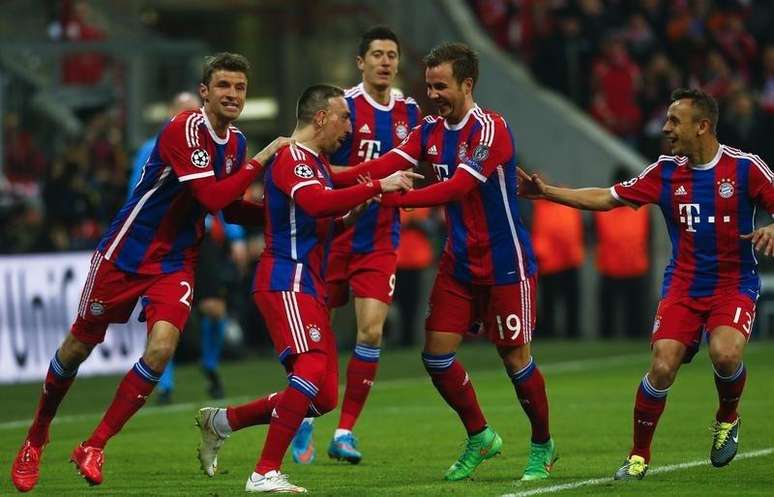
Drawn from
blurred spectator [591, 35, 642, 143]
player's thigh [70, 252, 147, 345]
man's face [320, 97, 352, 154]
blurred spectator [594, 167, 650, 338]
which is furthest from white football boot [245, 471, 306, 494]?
blurred spectator [591, 35, 642, 143]

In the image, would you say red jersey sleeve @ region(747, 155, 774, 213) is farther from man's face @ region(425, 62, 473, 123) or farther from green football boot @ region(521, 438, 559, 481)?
green football boot @ region(521, 438, 559, 481)

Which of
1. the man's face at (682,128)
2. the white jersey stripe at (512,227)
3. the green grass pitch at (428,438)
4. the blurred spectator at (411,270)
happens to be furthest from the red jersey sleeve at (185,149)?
the blurred spectator at (411,270)

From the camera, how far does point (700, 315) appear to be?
30.2 ft

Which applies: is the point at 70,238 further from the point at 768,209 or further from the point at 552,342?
the point at 768,209

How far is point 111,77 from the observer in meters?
23.6

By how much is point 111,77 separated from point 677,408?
12348mm

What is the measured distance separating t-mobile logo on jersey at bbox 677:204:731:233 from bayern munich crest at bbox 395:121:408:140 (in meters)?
2.31

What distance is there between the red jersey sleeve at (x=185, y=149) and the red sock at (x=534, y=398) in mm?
2049

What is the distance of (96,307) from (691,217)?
10.7 feet

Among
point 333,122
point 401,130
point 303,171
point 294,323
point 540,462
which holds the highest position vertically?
point 333,122

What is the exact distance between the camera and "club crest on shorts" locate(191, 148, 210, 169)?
9.06 meters

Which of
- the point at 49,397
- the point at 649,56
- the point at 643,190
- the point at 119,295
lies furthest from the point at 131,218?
the point at 649,56

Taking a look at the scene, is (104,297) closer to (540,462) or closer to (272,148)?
(272,148)

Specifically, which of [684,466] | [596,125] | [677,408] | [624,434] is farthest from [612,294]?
[684,466]
